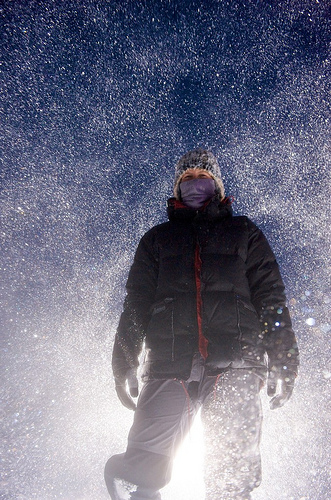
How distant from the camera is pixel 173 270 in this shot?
6.63 ft

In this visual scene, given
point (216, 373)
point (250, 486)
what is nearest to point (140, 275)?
point (216, 373)

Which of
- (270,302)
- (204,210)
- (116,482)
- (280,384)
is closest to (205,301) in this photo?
(270,302)

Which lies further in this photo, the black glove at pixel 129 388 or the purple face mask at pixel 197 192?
the purple face mask at pixel 197 192

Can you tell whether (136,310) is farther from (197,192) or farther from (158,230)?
(197,192)

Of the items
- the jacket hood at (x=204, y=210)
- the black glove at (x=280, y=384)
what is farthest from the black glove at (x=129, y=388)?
the jacket hood at (x=204, y=210)

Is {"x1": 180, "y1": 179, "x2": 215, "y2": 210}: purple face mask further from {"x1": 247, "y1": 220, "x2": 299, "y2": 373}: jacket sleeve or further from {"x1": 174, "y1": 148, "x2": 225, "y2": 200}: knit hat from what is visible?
{"x1": 174, "y1": 148, "x2": 225, "y2": 200}: knit hat

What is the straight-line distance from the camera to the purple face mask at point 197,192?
2.53 meters

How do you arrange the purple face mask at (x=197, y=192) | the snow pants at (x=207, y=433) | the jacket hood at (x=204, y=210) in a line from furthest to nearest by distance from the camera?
the purple face mask at (x=197, y=192)
the jacket hood at (x=204, y=210)
the snow pants at (x=207, y=433)

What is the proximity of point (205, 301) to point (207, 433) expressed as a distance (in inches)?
26.0

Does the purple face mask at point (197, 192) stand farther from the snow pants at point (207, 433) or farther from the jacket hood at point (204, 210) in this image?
the snow pants at point (207, 433)

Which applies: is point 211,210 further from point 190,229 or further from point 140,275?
point 140,275

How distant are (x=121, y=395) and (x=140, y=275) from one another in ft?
2.47

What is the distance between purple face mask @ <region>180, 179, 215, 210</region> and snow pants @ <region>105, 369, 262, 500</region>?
1329mm

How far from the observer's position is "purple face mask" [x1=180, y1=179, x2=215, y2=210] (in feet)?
8.30
